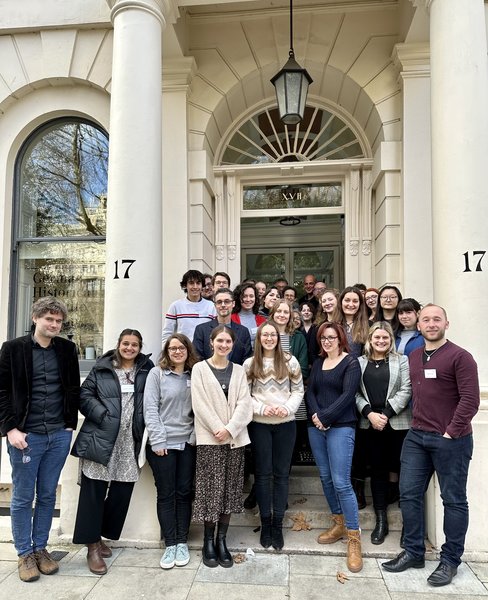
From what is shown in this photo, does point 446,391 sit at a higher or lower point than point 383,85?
lower

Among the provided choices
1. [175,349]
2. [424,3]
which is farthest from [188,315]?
[424,3]

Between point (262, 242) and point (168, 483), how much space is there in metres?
5.43

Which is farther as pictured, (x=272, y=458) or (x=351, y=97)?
(x=351, y=97)

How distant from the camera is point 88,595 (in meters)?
3.45

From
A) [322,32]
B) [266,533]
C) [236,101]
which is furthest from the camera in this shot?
[236,101]

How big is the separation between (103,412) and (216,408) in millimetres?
899

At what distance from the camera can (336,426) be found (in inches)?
152

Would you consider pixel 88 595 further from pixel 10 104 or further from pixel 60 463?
pixel 10 104

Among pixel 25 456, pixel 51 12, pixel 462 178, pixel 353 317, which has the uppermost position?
pixel 51 12

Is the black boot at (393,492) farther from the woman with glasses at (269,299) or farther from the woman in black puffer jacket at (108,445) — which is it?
the woman in black puffer jacket at (108,445)

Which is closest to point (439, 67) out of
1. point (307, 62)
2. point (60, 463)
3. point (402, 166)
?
point (402, 166)

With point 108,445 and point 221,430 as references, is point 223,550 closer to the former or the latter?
point 221,430

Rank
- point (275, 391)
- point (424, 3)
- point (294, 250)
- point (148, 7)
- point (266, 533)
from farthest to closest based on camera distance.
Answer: point (294, 250) < point (424, 3) < point (148, 7) < point (266, 533) < point (275, 391)

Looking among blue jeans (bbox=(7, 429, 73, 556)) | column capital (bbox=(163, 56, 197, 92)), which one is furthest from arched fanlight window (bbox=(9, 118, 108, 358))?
blue jeans (bbox=(7, 429, 73, 556))
